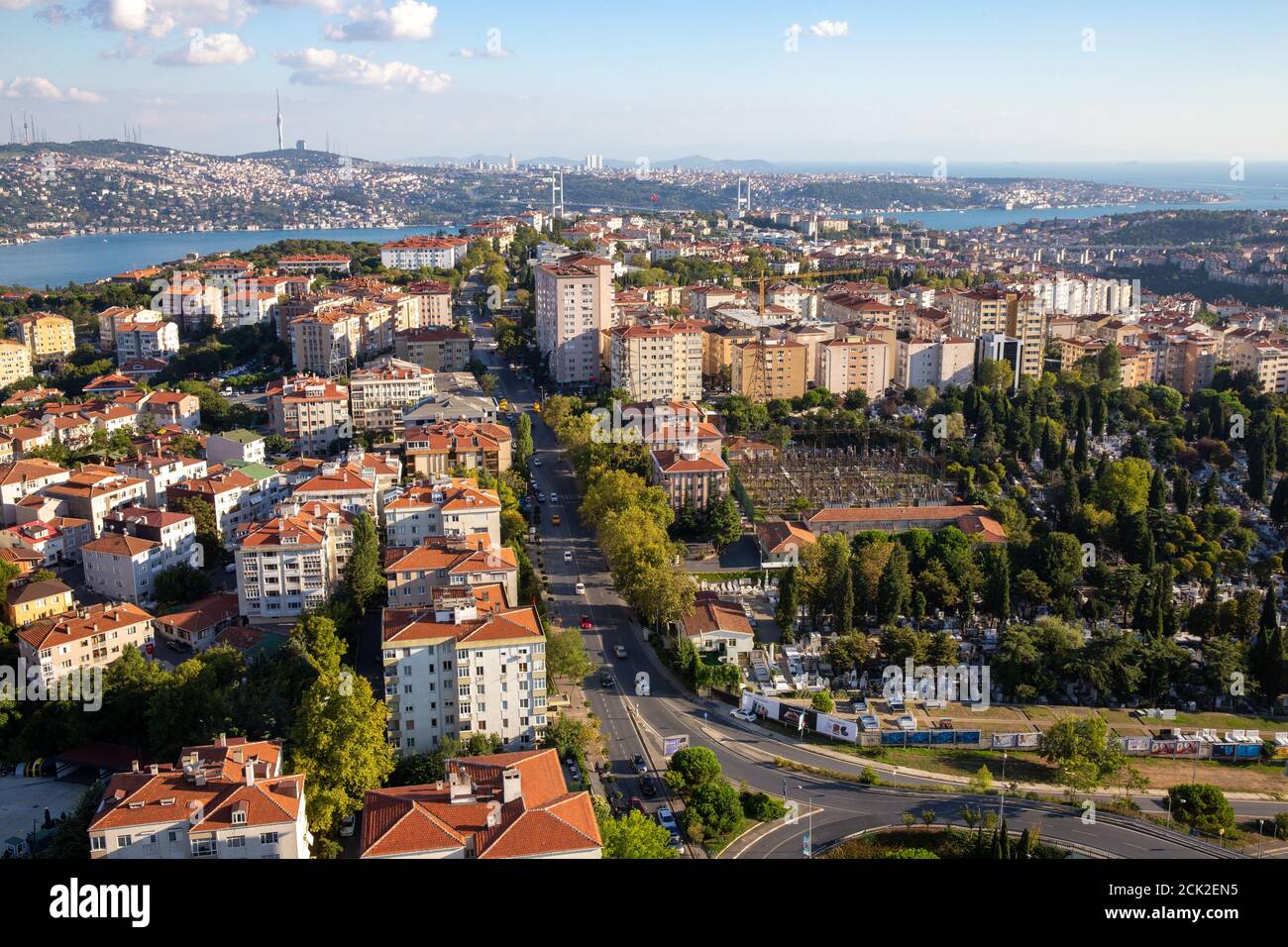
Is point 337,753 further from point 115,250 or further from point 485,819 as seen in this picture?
point 115,250

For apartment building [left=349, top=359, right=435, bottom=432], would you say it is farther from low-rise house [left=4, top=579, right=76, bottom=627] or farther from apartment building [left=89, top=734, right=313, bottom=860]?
apartment building [left=89, top=734, right=313, bottom=860]

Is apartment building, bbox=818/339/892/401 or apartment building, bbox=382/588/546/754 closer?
apartment building, bbox=382/588/546/754

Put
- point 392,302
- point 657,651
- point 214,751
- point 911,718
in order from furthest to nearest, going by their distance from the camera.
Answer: point 392,302 → point 657,651 → point 911,718 → point 214,751

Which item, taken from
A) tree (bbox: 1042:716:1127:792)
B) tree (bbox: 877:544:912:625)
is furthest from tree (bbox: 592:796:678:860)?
tree (bbox: 877:544:912:625)

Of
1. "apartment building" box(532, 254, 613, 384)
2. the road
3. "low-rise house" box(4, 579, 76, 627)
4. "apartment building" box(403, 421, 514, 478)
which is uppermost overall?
"apartment building" box(532, 254, 613, 384)
